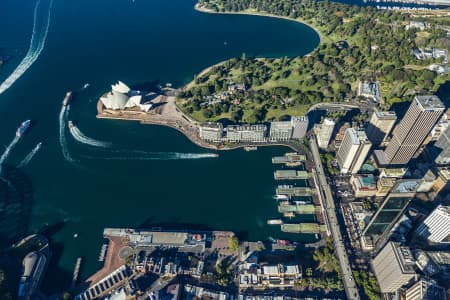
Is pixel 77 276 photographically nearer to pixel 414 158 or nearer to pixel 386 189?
pixel 386 189

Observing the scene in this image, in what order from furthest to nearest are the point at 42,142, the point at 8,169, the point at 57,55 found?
the point at 57,55, the point at 42,142, the point at 8,169

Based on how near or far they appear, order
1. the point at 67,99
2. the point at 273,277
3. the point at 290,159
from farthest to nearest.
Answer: the point at 67,99 < the point at 290,159 < the point at 273,277

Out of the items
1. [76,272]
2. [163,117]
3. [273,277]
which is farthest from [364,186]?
[76,272]

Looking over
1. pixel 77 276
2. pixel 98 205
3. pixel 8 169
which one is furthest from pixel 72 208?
pixel 8 169

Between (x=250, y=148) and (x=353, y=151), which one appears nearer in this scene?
(x=353, y=151)

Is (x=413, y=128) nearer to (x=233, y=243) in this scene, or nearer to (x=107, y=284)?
(x=233, y=243)

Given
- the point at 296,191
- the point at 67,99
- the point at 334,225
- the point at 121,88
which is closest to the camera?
the point at 334,225

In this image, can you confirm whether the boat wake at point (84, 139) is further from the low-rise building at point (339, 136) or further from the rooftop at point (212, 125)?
the low-rise building at point (339, 136)
